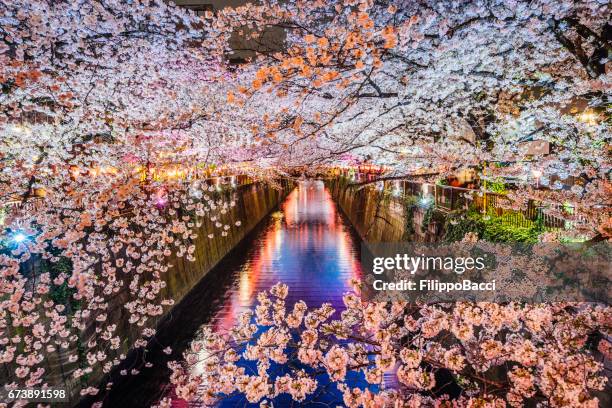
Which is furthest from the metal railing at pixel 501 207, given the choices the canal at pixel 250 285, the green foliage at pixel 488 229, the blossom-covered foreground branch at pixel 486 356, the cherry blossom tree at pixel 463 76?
the canal at pixel 250 285

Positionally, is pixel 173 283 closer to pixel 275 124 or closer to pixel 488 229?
pixel 275 124

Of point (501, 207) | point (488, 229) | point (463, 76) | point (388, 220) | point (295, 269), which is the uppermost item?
point (463, 76)

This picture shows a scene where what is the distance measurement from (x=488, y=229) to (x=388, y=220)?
11.1 metres

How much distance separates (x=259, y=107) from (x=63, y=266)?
22.1ft

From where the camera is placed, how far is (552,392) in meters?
4.26

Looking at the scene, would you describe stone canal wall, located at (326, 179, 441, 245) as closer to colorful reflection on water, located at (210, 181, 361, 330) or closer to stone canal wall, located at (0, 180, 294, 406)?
colorful reflection on water, located at (210, 181, 361, 330)

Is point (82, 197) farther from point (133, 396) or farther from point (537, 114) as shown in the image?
point (537, 114)

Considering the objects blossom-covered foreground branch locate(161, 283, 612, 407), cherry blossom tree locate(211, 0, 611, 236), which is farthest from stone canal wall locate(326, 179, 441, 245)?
blossom-covered foreground branch locate(161, 283, 612, 407)

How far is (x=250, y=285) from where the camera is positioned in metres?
16.8

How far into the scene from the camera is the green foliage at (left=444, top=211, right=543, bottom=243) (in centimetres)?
751

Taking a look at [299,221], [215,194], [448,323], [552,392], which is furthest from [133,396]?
[299,221]

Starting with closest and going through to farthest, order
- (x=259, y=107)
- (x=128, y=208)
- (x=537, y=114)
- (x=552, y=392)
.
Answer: (x=552, y=392) → (x=537, y=114) → (x=259, y=107) → (x=128, y=208)

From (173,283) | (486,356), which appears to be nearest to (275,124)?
(486,356)

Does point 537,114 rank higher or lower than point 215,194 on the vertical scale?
higher
